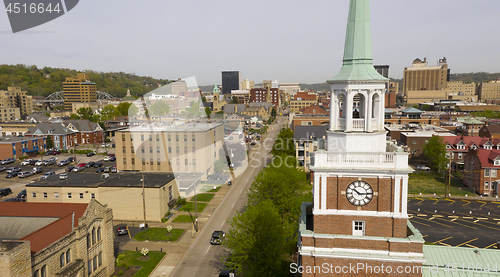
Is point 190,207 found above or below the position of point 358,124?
below

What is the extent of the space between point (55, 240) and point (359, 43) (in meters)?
28.4

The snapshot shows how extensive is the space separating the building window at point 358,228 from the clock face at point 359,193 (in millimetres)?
1130

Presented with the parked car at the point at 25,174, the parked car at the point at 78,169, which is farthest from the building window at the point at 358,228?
the parked car at the point at 25,174

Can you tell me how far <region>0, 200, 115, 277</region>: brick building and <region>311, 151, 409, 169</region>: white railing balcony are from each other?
2139cm

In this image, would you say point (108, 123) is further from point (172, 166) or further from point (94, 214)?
point (94, 214)

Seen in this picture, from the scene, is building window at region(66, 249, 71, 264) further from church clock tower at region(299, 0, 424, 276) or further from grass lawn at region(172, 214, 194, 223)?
church clock tower at region(299, 0, 424, 276)

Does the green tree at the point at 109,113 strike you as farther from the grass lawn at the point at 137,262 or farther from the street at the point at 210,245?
the grass lawn at the point at 137,262

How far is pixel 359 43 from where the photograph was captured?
1872 centimetres

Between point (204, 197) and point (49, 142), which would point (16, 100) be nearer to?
point (49, 142)

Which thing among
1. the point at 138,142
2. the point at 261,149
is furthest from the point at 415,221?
the point at 261,149

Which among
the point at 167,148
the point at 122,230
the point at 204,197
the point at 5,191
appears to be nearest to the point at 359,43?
the point at 122,230

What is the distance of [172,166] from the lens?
63.7 metres

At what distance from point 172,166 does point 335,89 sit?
50.4m

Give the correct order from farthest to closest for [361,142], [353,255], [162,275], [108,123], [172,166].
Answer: [108,123] < [172,166] < [162,275] < [361,142] < [353,255]
